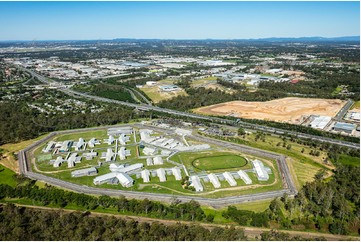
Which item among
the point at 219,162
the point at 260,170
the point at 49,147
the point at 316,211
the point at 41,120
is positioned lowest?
the point at 316,211

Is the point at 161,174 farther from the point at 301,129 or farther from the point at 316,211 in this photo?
the point at 301,129

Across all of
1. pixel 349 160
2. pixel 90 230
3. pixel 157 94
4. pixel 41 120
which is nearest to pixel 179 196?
pixel 90 230

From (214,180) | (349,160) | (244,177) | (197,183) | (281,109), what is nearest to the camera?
(197,183)

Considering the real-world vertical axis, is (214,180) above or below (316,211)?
above

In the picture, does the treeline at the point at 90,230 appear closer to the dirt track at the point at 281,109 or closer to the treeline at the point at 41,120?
the treeline at the point at 41,120

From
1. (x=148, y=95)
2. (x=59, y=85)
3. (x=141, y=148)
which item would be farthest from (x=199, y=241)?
(x=59, y=85)

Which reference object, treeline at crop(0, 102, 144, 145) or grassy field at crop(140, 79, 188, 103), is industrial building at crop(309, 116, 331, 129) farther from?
grassy field at crop(140, 79, 188, 103)

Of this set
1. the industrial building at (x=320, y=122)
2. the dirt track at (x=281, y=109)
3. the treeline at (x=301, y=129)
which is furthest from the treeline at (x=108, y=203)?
the dirt track at (x=281, y=109)
